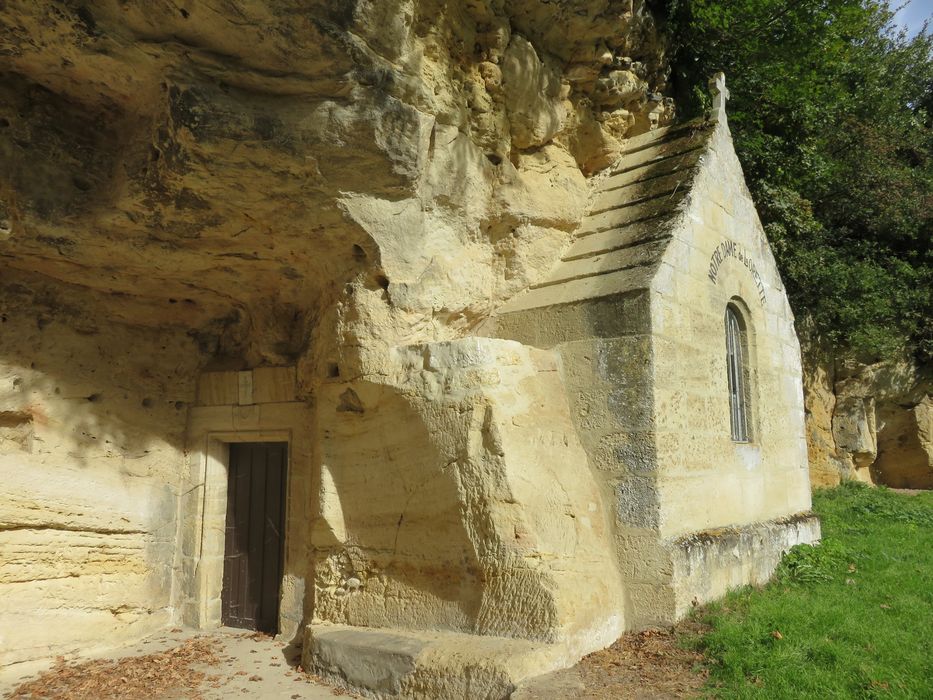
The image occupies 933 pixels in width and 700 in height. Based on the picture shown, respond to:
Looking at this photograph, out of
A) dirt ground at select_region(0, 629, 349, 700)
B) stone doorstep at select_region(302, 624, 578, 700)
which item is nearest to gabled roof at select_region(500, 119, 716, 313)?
stone doorstep at select_region(302, 624, 578, 700)

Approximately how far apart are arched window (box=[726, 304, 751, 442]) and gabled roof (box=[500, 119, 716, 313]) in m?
1.42

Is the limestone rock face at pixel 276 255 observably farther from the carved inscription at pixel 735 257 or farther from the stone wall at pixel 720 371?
the carved inscription at pixel 735 257

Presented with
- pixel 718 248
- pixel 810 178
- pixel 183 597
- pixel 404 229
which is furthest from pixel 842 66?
pixel 183 597

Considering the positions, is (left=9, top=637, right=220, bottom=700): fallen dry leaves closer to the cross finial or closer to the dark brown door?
the dark brown door

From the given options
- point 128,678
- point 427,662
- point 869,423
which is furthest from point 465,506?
point 869,423

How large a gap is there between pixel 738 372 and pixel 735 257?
1148 mm

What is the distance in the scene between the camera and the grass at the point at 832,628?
4.32 metres

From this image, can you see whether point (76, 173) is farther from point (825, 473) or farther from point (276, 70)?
point (825, 473)

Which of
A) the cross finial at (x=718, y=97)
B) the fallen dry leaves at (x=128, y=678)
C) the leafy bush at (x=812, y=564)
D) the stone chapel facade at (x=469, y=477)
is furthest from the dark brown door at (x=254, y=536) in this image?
the cross finial at (x=718, y=97)

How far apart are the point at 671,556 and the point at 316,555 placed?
2.86m

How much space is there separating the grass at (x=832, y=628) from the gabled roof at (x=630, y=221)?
104 inches

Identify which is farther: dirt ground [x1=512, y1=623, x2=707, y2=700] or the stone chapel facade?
the stone chapel facade

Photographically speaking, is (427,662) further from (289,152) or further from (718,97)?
(718,97)

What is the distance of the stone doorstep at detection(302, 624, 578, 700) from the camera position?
4438mm
